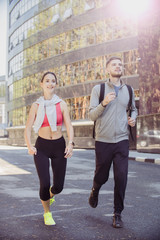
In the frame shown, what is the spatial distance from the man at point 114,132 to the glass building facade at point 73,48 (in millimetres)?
24963

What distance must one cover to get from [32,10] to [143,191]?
3712 centimetres

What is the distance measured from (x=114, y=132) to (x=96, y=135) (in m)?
0.25

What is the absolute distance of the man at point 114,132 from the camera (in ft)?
15.1

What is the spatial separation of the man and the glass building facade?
25.0 meters

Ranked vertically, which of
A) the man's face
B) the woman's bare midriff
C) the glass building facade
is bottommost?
the woman's bare midriff

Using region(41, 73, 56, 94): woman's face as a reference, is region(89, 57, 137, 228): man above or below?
below

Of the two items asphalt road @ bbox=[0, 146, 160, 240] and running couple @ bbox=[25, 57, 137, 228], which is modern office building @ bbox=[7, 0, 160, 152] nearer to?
asphalt road @ bbox=[0, 146, 160, 240]

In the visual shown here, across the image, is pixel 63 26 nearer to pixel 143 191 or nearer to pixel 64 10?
pixel 64 10

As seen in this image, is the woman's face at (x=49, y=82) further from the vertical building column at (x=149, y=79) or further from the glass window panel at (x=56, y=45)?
the glass window panel at (x=56, y=45)

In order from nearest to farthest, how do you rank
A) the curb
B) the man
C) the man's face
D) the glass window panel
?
the man → the man's face → the curb → the glass window panel

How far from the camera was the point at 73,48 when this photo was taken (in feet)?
113

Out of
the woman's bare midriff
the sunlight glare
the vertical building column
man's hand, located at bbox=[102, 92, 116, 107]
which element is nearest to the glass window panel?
the sunlight glare

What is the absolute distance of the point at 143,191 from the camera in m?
7.43

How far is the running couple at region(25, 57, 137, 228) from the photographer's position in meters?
4.51
